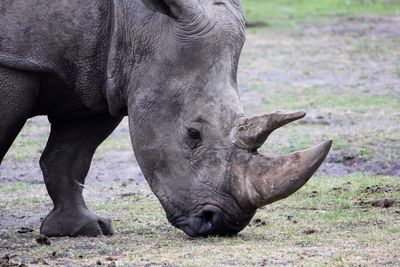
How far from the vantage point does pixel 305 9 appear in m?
26.3

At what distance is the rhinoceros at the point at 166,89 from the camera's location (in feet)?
24.7

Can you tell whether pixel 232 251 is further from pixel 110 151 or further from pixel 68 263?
pixel 110 151

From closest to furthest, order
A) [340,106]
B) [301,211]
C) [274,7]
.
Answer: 1. [301,211]
2. [340,106]
3. [274,7]

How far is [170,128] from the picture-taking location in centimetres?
780

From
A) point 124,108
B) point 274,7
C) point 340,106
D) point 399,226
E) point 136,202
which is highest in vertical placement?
point 124,108

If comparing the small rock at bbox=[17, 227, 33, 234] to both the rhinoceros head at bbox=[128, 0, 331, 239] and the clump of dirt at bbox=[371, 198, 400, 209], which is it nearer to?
the rhinoceros head at bbox=[128, 0, 331, 239]

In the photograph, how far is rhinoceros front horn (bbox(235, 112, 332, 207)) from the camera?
7.28 m

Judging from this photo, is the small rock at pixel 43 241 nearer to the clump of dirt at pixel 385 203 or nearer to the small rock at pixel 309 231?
the small rock at pixel 309 231

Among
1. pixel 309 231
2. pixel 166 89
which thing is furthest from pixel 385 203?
pixel 166 89

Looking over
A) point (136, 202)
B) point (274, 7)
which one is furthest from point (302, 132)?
point (274, 7)

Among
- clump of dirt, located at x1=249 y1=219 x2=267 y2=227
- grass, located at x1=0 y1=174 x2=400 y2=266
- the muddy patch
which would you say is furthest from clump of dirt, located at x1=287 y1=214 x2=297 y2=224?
the muddy patch

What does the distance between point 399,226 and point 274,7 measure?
1865 centimetres

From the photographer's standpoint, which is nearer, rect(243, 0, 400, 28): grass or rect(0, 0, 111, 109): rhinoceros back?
rect(0, 0, 111, 109): rhinoceros back

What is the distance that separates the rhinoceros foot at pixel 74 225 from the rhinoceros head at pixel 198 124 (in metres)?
0.98
